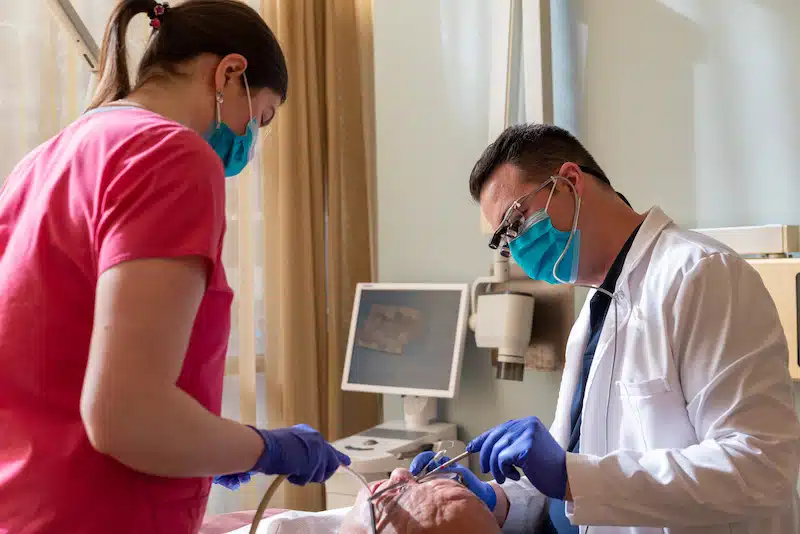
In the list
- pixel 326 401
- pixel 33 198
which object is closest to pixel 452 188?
pixel 326 401

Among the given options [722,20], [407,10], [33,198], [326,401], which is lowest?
[326,401]

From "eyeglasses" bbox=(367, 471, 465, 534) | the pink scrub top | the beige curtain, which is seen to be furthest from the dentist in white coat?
the beige curtain

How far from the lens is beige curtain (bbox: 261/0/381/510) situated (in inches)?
105

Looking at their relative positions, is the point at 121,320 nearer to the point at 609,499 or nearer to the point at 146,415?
the point at 146,415

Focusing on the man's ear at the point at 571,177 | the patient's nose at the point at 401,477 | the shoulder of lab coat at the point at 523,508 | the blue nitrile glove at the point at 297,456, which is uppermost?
the man's ear at the point at 571,177

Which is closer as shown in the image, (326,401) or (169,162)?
(169,162)

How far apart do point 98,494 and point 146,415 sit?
0.15m

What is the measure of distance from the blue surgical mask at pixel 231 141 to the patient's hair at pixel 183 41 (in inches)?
1.7

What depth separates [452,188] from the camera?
2512 mm

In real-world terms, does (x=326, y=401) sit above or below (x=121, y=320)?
below

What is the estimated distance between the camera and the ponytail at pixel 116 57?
3.19 feet

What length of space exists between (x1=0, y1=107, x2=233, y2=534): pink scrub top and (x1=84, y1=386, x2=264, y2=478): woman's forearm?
0.09 metres

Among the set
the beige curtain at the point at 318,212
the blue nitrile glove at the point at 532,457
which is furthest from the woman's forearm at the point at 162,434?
the beige curtain at the point at 318,212

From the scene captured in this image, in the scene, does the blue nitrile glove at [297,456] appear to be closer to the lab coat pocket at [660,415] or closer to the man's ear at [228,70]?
the man's ear at [228,70]
